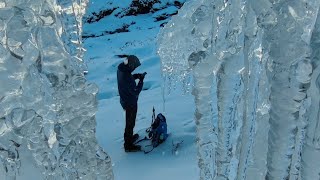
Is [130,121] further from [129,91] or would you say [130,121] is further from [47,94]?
[47,94]

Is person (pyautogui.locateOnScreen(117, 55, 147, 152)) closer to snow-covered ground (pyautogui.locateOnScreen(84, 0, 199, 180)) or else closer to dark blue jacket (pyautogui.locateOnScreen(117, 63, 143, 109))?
dark blue jacket (pyautogui.locateOnScreen(117, 63, 143, 109))

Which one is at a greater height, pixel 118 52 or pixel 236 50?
pixel 236 50

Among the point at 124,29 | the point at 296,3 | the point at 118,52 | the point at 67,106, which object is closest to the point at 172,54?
the point at 67,106

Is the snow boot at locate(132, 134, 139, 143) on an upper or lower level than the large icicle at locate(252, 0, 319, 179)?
lower

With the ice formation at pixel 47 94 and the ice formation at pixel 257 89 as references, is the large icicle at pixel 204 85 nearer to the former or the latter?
the ice formation at pixel 257 89

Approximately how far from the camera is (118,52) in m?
14.9

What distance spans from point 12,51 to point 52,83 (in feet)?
1.24

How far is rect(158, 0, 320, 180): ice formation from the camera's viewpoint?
1922 mm

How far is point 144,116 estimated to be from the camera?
7566mm

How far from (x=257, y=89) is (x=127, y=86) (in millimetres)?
3380

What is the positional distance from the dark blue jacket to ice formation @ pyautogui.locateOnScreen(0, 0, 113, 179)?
8.05 ft

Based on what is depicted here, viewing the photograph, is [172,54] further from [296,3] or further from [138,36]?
[138,36]

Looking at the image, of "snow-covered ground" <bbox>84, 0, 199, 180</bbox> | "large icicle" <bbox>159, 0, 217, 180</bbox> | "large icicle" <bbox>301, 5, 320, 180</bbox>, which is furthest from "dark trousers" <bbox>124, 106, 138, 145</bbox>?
"large icicle" <bbox>301, 5, 320, 180</bbox>

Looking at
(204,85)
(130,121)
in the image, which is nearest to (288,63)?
(204,85)
